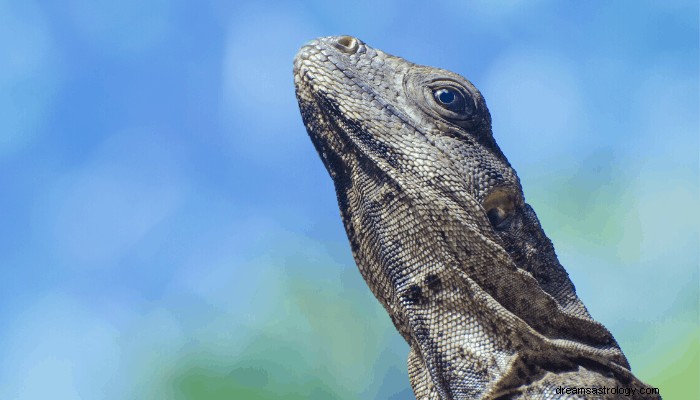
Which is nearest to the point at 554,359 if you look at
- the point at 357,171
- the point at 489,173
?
the point at 489,173

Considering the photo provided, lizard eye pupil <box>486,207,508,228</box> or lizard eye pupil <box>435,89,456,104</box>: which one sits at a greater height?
lizard eye pupil <box>435,89,456,104</box>

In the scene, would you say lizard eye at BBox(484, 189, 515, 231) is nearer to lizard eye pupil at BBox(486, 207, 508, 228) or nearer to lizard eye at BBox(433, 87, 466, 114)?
lizard eye pupil at BBox(486, 207, 508, 228)

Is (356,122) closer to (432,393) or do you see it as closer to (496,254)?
(496,254)

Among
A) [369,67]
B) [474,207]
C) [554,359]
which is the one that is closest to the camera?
[554,359]

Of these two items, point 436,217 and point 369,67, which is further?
point 369,67

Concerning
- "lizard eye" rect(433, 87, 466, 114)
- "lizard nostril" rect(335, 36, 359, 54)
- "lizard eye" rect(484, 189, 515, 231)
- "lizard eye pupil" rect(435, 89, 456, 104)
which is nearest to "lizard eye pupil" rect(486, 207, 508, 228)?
"lizard eye" rect(484, 189, 515, 231)

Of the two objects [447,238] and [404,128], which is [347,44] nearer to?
[404,128]
